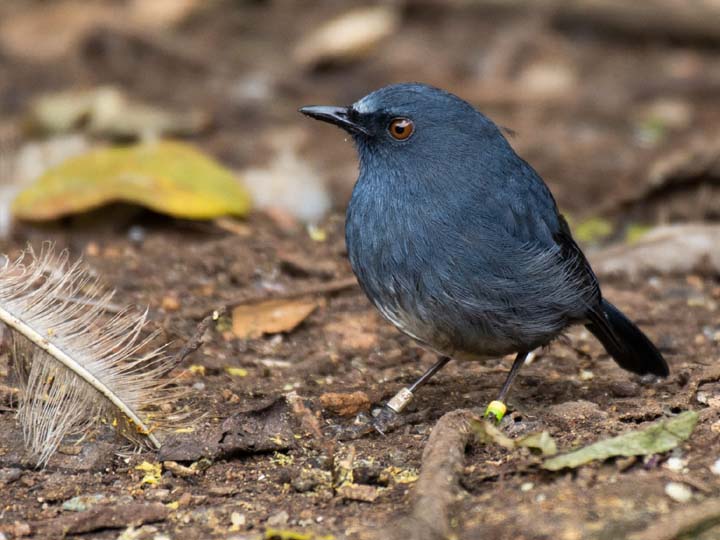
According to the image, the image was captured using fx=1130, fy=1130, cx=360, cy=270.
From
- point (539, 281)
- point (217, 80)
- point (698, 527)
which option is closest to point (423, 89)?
point (539, 281)

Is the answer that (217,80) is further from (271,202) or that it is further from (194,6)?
(271,202)

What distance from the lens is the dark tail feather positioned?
5.19 metres

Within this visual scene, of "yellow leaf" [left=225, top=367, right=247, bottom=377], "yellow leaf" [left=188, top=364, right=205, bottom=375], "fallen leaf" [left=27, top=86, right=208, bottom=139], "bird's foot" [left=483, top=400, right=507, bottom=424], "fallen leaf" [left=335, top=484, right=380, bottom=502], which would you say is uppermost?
"fallen leaf" [left=27, top=86, right=208, bottom=139]

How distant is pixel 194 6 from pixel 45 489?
23.3 feet

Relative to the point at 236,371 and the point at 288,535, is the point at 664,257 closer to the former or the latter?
the point at 236,371

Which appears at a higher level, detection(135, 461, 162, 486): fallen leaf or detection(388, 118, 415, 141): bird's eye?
detection(388, 118, 415, 141): bird's eye

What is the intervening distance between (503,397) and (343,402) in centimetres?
70

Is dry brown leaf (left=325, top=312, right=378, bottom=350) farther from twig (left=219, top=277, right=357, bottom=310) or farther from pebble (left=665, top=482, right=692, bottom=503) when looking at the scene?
pebble (left=665, top=482, right=692, bottom=503)

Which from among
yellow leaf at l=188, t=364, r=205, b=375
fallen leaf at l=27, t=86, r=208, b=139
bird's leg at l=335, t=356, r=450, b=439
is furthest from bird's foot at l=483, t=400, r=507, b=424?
fallen leaf at l=27, t=86, r=208, b=139

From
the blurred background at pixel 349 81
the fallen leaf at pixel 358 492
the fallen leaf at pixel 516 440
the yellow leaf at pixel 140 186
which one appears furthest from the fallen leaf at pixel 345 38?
the fallen leaf at pixel 358 492

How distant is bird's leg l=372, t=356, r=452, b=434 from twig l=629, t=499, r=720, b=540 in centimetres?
143

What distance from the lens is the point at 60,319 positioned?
4.18 metres

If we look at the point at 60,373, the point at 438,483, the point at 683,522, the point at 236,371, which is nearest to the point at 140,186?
the point at 236,371

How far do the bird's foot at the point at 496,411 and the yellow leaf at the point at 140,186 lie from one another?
97.7 inches
